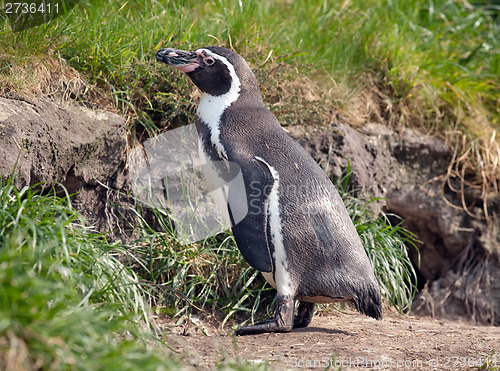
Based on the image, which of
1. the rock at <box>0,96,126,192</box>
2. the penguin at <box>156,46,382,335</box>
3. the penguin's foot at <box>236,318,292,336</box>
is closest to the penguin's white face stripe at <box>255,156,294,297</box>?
the penguin at <box>156,46,382,335</box>

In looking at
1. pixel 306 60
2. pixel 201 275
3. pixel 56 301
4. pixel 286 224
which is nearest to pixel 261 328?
pixel 286 224

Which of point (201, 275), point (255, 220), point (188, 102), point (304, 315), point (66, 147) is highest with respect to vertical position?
point (255, 220)

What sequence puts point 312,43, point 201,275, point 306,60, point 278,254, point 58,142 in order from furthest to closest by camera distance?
point 312,43, point 306,60, point 201,275, point 58,142, point 278,254

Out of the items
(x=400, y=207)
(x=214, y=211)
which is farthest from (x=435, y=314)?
(x=214, y=211)

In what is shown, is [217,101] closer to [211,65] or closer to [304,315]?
[211,65]

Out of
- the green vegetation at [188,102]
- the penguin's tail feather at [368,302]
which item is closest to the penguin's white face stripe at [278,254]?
the penguin's tail feather at [368,302]

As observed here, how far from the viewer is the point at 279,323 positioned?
2928mm

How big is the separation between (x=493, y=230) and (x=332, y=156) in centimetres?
182

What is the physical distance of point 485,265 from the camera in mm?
4996

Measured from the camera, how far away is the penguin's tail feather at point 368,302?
2949 millimetres

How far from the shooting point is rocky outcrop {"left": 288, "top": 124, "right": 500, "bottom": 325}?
485 centimetres

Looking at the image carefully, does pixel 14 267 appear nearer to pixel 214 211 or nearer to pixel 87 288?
pixel 87 288

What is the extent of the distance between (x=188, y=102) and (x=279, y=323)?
5.58ft

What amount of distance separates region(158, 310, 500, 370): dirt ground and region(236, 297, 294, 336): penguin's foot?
36mm
